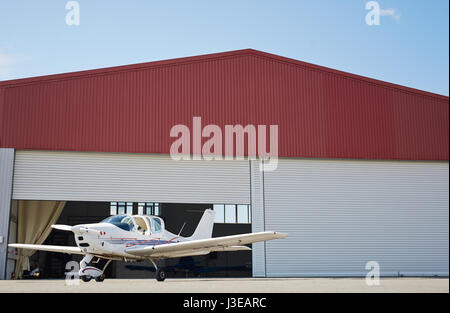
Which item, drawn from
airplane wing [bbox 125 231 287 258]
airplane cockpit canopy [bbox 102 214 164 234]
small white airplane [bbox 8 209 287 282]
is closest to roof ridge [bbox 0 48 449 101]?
small white airplane [bbox 8 209 287 282]

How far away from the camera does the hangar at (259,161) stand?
56.4ft

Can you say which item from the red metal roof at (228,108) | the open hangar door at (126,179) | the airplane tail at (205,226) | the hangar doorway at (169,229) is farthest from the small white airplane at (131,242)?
the hangar doorway at (169,229)

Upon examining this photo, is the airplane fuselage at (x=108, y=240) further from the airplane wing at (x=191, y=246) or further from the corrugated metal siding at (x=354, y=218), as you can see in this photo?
the corrugated metal siding at (x=354, y=218)

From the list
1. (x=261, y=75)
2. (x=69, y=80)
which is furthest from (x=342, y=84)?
(x=69, y=80)

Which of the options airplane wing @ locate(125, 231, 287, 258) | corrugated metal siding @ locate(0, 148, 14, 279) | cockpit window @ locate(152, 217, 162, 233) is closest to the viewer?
airplane wing @ locate(125, 231, 287, 258)

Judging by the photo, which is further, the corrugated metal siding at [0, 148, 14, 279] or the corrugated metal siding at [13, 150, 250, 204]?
the corrugated metal siding at [13, 150, 250, 204]

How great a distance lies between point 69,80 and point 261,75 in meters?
7.39

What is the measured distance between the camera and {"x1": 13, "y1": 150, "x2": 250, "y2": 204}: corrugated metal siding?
17047 mm

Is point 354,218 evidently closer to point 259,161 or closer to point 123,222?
point 259,161

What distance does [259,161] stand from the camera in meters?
18.5

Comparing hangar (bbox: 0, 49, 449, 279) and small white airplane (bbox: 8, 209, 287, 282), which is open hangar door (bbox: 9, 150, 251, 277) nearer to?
hangar (bbox: 0, 49, 449, 279)

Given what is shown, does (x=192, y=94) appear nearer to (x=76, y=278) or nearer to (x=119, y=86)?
(x=119, y=86)

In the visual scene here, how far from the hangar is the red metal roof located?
0.04 meters

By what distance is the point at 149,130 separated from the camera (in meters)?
17.8
